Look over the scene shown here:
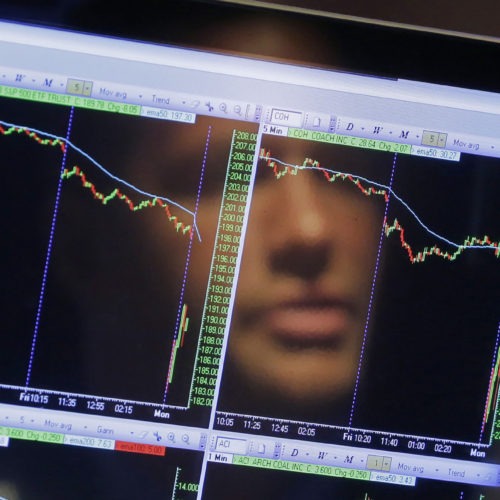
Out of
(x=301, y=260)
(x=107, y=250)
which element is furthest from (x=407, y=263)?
(x=107, y=250)

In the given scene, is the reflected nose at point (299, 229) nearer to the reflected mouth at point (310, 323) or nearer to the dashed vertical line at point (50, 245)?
the reflected mouth at point (310, 323)

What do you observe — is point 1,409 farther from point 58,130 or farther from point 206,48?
point 206,48

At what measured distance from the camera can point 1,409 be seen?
87cm

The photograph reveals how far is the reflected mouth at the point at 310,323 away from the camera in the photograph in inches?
34.6

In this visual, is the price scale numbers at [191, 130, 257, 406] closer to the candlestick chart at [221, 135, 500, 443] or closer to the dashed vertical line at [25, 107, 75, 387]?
the candlestick chart at [221, 135, 500, 443]

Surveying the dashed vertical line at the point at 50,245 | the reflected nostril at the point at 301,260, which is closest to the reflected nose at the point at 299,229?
the reflected nostril at the point at 301,260

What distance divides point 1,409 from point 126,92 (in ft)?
1.24

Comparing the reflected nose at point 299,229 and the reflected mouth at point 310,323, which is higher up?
the reflected nose at point 299,229

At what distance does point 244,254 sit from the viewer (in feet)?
2.86

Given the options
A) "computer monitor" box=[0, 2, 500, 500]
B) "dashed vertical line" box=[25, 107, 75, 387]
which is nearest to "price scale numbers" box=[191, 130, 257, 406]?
"computer monitor" box=[0, 2, 500, 500]

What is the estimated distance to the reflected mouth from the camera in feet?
2.89

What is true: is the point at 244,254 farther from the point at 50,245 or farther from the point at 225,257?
the point at 50,245

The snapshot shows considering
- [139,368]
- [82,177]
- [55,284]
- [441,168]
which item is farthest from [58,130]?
[441,168]

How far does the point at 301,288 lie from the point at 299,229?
0.22ft
